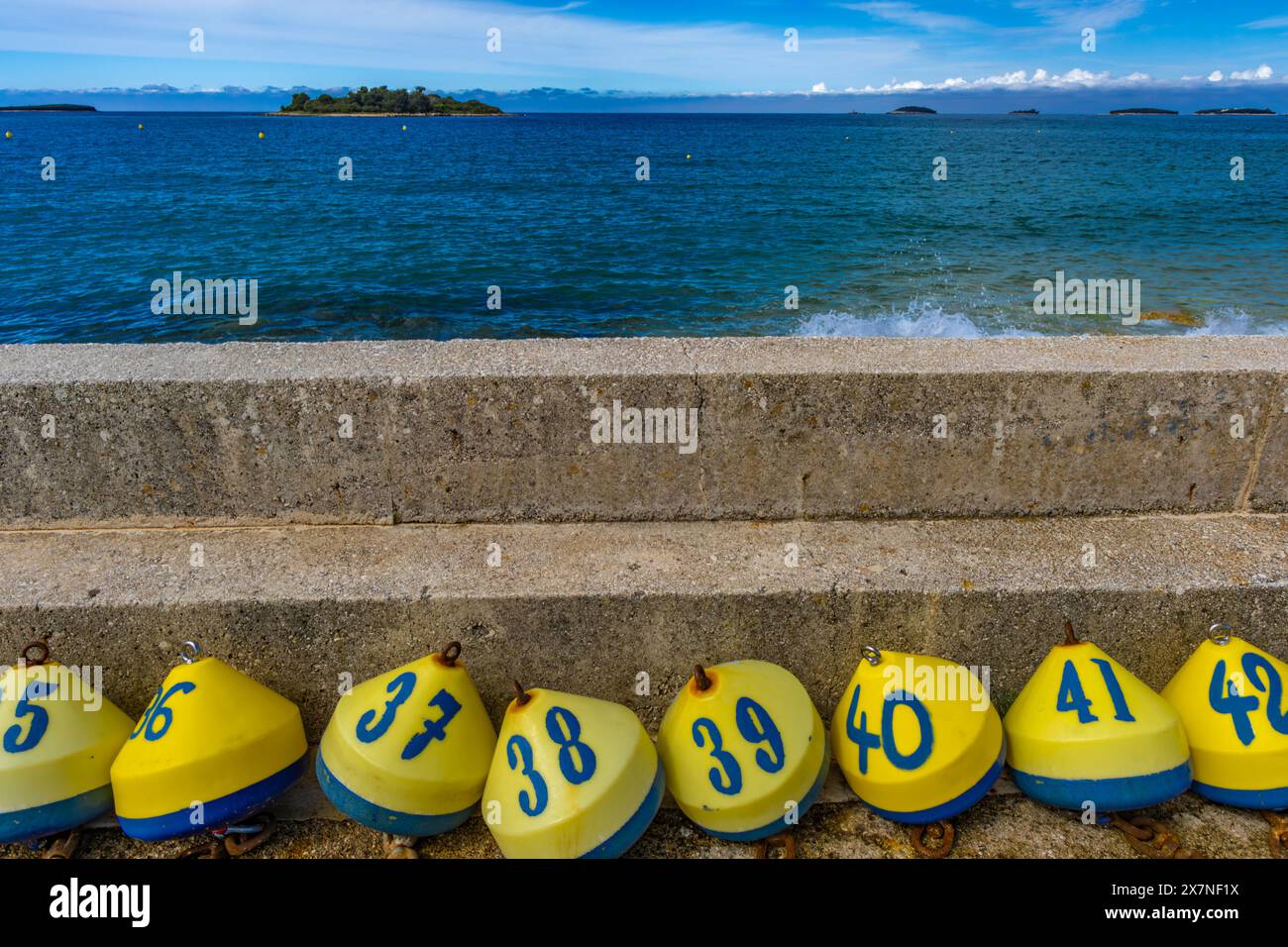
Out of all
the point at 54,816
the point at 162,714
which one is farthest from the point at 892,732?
the point at 54,816

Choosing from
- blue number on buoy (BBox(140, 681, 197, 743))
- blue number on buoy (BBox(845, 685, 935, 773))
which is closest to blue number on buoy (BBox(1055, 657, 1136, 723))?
blue number on buoy (BBox(845, 685, 935, 773))

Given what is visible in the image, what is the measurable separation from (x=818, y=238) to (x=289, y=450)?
25193mm

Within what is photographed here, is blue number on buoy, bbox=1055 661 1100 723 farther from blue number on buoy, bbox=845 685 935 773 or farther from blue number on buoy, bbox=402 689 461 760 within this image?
blue number on buoy, bbox=402 689 461 760

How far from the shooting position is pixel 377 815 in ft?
8.86

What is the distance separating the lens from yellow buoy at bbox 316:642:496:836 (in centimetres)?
268

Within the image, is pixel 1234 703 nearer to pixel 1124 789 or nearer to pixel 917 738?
pixel 1124 789

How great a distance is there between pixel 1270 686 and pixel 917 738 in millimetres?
1147

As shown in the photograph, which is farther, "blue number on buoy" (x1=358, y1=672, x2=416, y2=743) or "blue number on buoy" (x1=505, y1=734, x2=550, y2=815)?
"blue number on buoy" (x1=358, y1=672, x2=416, y2=743)

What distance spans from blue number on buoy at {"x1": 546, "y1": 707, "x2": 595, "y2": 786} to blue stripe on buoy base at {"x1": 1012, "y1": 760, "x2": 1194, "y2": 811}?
4.70ft

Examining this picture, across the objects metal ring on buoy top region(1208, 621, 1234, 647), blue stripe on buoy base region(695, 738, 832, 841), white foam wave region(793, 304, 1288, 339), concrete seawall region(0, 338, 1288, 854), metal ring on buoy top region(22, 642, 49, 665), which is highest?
white foam wave region(793, 304, 1288, 339)

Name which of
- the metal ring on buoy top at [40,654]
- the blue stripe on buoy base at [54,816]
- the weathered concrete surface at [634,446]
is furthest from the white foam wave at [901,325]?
the blue stripe on buoy base at [54,816]

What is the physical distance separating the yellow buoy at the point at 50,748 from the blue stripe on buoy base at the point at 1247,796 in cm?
349

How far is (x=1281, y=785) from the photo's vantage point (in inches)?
108

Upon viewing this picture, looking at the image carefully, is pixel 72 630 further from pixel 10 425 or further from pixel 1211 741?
pixel 1211 741
